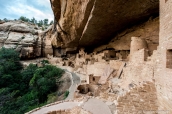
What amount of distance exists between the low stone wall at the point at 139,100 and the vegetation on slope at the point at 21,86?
11.1 meters

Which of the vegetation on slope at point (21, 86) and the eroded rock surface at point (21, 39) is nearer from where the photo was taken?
the vegetation on slope at point (21, 86)

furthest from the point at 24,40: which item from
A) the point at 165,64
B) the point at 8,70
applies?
the point at 165,64

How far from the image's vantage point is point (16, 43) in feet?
71.6

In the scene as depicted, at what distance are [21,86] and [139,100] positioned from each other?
16.0m

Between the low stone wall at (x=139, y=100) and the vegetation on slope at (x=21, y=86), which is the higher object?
the low stone wall at (x=139, y=100)

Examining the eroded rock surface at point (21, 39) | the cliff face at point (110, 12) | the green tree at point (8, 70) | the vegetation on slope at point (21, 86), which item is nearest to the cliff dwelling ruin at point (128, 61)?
the cliff face at point (110, 12)

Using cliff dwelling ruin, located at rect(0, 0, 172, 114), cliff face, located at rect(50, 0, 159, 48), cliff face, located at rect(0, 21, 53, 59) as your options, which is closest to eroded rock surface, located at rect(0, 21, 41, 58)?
cliff face, located at rect(0, 21, 53, 59)

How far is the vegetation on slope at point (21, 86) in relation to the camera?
11.2 meters

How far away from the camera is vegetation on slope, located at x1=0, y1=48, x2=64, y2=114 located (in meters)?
11.2

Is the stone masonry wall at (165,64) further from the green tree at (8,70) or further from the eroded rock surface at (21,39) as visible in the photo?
the eroded rock surface at (21,39)

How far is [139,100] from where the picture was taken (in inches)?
123

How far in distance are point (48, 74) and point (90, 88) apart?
902 centimetres

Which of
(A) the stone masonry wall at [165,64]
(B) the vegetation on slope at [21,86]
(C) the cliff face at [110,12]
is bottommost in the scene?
(B) the vegetation on slope at [21,86]

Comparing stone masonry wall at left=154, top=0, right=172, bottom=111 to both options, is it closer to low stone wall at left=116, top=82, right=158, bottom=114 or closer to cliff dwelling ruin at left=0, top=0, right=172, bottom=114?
cliff dwelling ruin at left=0, top=0, right=172, bottom=114
